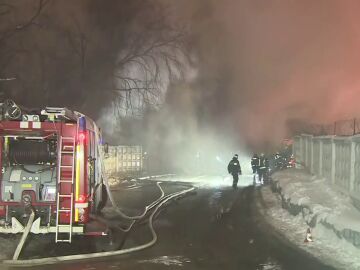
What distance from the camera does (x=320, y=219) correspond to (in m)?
9.53

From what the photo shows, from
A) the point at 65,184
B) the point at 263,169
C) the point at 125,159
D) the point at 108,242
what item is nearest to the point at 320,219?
the point at 108,242

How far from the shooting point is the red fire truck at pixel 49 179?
832 cm

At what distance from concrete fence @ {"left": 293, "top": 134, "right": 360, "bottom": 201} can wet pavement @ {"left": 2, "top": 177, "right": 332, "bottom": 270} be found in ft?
6.87

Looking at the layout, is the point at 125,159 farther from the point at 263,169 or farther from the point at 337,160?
the point at 337,160

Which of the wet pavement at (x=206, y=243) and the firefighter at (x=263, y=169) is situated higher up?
the firefighter at (x=263, y=169)

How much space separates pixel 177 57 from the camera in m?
25.0

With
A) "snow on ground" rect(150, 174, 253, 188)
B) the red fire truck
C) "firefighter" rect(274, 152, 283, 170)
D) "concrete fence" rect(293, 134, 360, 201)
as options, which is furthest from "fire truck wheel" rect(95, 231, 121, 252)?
"firefighter" rect(274, 152, 283, 170)

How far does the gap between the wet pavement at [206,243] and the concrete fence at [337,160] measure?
2.09 meters

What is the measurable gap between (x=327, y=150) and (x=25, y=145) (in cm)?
872

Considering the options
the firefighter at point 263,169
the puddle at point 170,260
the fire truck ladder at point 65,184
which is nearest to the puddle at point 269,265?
the puddle at point 170,260

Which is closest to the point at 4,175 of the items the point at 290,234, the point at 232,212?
the point at 290,234

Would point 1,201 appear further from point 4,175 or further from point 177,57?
point 177,57

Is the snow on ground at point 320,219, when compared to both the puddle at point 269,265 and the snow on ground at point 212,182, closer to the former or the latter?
the puddle at point 269,265

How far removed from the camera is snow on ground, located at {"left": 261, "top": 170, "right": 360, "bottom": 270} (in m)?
7.89
